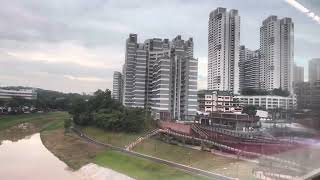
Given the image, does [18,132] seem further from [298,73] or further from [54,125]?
[298,73]

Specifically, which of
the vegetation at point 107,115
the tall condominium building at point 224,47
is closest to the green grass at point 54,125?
the vegetation at point 107,115

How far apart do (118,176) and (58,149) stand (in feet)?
11.1

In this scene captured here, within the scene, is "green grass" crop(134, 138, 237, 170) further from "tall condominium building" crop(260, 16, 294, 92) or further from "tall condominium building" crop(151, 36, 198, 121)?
"tall condominium building" crop(151, 36, 198, 121)

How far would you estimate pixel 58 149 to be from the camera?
791cm

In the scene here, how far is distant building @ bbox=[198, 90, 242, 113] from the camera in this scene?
8.79m

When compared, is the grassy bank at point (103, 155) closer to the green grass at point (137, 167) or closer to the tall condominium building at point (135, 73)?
the green grass at point (137, 167)

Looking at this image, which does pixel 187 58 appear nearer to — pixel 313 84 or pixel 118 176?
pixel 118 176

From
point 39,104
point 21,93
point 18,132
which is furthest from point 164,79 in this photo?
point 21,93

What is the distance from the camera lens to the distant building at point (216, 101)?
8789mm

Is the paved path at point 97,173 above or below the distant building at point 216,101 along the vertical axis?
below

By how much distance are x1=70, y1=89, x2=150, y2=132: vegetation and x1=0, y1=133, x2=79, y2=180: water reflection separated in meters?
1.21

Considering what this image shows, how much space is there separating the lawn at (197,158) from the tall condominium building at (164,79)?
7.88ft

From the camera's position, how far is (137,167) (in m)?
4.93

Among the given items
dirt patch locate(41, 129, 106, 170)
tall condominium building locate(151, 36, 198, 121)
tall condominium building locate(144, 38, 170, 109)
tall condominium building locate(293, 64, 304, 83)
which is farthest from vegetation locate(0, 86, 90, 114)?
tall condominium building locate(293, 64, 304, 83)
